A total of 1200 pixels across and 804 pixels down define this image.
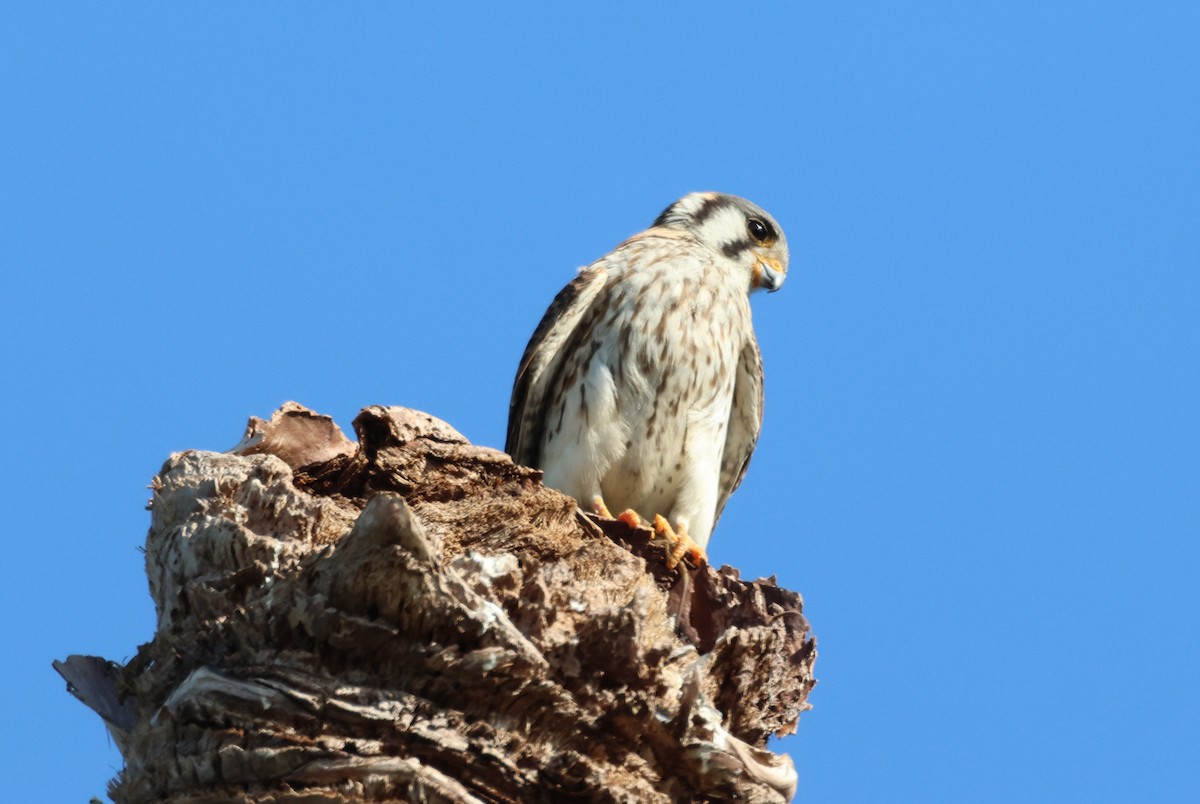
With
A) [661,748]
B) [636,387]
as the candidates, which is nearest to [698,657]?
[661,748]

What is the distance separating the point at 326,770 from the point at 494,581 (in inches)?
25.2

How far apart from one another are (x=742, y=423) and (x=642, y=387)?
3.14ft

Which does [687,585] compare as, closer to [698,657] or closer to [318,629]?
[698,657]

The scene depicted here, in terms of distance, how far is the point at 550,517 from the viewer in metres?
4.32

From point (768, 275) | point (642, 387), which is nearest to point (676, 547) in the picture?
point (642, 387)

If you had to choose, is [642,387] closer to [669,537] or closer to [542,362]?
[542,362]

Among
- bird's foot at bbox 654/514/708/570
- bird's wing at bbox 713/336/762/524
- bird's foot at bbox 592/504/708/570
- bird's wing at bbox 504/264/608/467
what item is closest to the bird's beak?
bird's wing at bbox 713/336/762/524

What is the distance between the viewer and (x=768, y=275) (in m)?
7.74

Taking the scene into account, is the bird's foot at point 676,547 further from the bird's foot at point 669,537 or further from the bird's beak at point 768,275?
the bird's beak at point 768,275

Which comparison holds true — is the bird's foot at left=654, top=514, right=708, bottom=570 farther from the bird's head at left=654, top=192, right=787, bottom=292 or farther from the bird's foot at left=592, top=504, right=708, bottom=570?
the bird's head at left=654, top=192, right=787, bottom=292

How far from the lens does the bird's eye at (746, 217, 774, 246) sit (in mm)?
7840

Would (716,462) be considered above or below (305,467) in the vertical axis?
above

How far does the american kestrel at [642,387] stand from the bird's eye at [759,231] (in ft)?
2.38

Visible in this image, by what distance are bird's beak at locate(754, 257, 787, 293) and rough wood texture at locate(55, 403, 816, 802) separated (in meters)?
3.59
